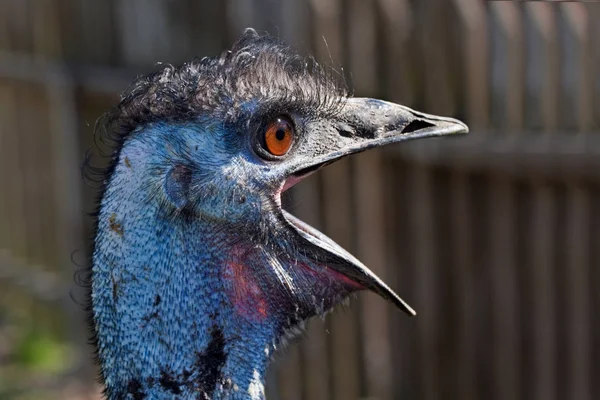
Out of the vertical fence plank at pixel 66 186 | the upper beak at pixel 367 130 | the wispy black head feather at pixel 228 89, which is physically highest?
the wispy black head feather at pixel 228 89

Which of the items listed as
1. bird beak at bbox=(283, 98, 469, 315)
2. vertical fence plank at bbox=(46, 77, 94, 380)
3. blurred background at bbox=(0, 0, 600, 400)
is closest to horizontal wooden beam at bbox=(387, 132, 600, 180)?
blurred background at bbox=(0, 0, 600, 400)

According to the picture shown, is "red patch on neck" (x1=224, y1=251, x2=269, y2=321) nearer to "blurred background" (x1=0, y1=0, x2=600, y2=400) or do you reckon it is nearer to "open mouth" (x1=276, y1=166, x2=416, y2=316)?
"open mouth" (x1=276, y1=166, x2=416, y2=316)

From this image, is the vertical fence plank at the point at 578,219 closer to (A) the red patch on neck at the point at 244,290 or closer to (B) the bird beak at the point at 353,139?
(B) the bird beak at the point at 353,139

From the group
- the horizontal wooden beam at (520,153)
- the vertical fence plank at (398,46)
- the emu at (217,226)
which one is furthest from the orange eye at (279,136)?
the vertical fence plank at (398,46)

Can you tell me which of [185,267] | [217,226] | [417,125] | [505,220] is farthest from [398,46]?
[185,267]

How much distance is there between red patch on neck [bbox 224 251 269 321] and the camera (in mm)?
2574

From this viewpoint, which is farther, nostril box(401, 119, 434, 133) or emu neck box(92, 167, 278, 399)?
nostril box(401, 119, 434, 133)

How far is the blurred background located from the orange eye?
4.36 ft

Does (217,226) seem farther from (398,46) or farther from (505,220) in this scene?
(398,46)

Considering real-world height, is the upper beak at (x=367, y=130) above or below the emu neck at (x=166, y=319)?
Answer: above

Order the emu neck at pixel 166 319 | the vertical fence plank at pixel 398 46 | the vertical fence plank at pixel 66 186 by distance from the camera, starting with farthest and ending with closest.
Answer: the vertical fence plank at pixel 66 186, the vertical fence plank at pixel 398 46, the emu neck at pixel 166 319

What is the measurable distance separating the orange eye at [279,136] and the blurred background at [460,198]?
133 centimetres

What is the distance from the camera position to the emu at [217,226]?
2463mm

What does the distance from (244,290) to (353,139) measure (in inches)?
20.0
